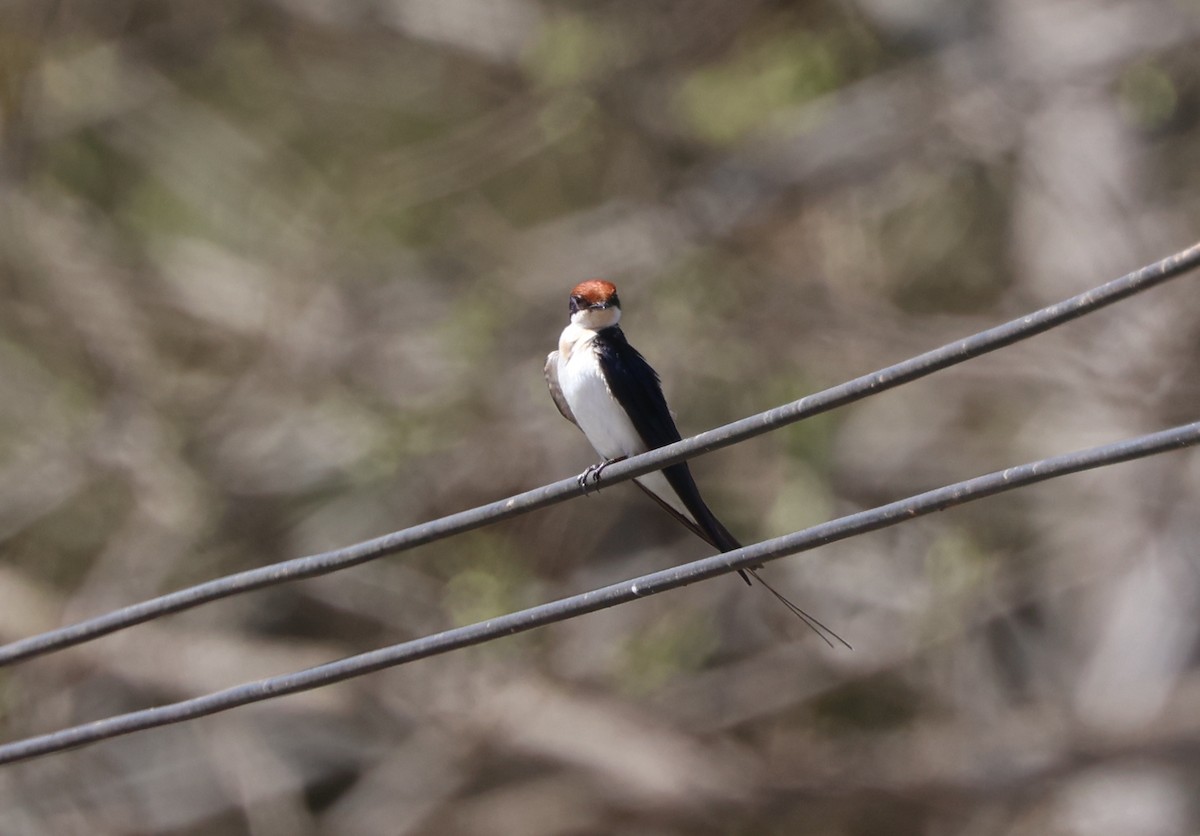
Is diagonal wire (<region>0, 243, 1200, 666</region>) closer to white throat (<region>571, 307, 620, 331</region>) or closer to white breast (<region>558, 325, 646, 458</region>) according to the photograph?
white breast (<region>558, 325, 646, 458</region>)

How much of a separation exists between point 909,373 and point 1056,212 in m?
9.12

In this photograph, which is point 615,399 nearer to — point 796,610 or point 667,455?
point 796,610

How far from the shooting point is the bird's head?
17.4ft

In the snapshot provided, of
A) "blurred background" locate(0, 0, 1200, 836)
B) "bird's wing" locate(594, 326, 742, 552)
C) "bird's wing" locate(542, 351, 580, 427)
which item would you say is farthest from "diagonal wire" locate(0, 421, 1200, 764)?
"blurred background" locate(0, 0, 1200, 836)

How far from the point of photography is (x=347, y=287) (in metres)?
11.8

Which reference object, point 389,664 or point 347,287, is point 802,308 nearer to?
point 347,287

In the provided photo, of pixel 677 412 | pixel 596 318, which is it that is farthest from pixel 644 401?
pixel 677 412

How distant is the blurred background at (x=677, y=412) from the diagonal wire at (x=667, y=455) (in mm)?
6057

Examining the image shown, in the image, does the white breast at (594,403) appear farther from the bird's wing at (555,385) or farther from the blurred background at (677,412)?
the blurred background at (677,412)

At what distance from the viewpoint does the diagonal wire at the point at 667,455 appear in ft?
9.00

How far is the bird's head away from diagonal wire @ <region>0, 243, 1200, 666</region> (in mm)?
1642

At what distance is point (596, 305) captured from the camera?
208 inches

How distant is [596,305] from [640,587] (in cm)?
203

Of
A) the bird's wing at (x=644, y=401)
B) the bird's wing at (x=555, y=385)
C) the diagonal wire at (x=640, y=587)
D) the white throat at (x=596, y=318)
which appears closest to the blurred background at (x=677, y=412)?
the bird's wing at (x=555, y=385)
